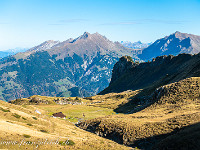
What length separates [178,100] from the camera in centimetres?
7550

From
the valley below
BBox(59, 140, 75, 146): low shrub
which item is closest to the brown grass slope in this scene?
the valley below

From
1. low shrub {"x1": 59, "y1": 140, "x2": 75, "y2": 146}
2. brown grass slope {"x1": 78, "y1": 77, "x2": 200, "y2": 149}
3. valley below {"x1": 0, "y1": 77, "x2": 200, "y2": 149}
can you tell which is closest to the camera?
brown grass slope {"x1": 78, "y1": 77, "x2": 200, "y2": 149}

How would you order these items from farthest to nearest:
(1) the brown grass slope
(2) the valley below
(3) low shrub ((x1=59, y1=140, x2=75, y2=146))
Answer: (3) low shrub ((x1=59, y1=140, x2=75, y2=146)) → (2) the valley below → (1) the brown grass slope

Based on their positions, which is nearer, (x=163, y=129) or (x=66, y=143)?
(x=66, y=143)

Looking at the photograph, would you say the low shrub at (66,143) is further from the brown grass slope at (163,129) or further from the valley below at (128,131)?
the brown grass slope at (163,129)

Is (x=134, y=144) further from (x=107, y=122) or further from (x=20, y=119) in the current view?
(x=20, y=119)

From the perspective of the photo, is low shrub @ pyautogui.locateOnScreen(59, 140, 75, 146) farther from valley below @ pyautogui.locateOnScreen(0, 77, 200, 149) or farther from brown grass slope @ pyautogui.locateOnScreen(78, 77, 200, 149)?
brown grass slope @ pyautogui.locateOnScreen(78, 77, 200, 149)

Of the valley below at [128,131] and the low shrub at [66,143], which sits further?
the low shrub at [66,143]

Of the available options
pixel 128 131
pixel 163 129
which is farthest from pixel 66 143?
pixel 163 129

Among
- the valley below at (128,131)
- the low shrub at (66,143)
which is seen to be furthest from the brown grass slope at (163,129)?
the low shrub at (66,143)

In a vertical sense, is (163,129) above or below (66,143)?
below

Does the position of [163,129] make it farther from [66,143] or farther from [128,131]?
[66,143]

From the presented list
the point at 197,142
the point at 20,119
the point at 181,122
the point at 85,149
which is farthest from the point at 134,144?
the point at 20,119

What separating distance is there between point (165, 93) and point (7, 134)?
72907 mm
